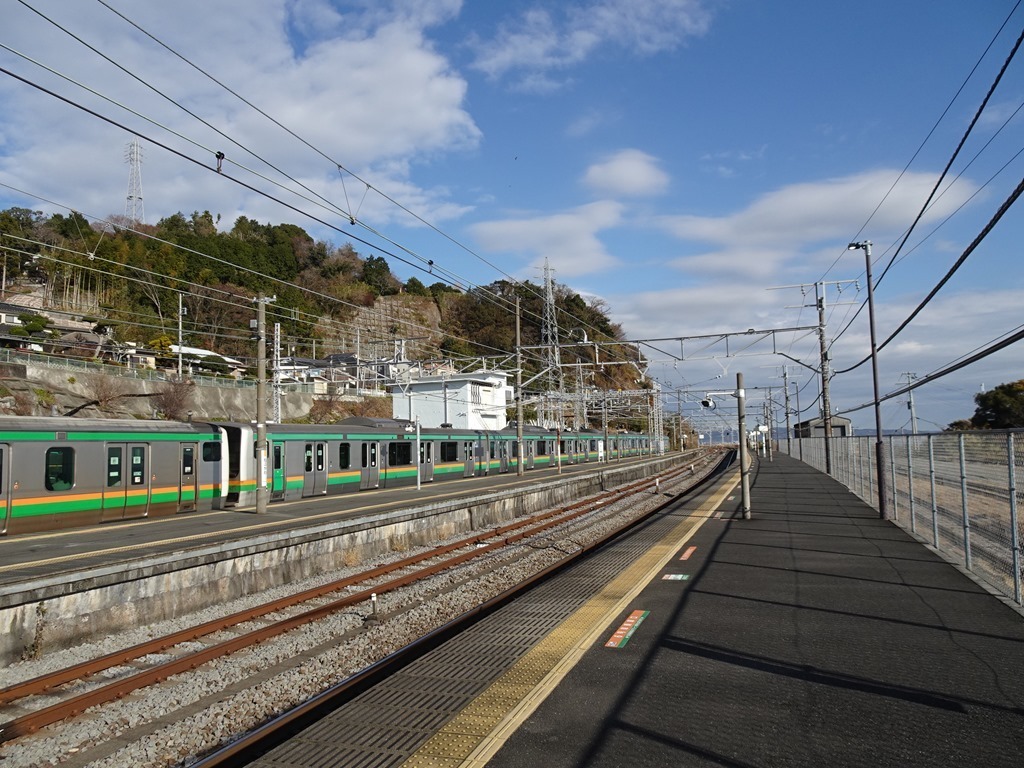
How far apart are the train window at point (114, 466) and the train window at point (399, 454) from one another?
503 inches

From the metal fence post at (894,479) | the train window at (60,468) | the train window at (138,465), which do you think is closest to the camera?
the train window at (60,468)

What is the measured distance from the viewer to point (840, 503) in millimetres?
22516

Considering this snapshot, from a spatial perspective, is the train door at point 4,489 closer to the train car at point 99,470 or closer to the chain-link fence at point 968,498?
the train car at point 99,470

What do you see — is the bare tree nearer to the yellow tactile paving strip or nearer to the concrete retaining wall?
the concrete retaining wall

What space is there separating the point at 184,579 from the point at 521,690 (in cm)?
674

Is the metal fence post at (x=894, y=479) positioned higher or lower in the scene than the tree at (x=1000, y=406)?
lower

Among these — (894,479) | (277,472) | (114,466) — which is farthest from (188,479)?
(894,479)

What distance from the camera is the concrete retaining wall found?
877 cm

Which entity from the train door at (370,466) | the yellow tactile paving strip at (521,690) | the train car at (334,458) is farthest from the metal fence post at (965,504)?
the train door at (370,466)

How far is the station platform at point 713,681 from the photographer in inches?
194

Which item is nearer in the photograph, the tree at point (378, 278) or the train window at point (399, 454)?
the train window at point (399, 454)

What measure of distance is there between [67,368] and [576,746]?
145 ft

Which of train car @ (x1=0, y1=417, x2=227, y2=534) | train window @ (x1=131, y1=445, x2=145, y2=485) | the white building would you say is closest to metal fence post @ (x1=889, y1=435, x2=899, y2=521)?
train car @ (x1=0, y1=417, x2=227, y2=534)

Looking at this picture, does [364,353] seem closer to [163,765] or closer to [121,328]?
[121,328]
